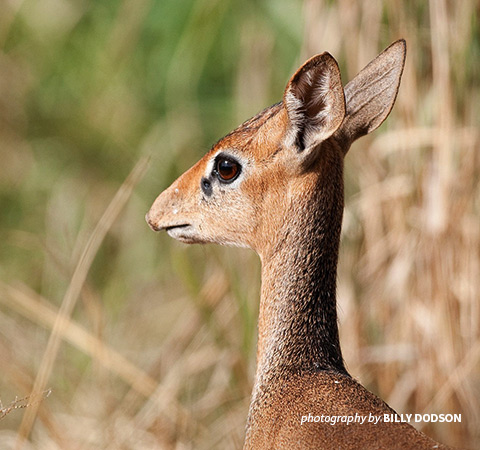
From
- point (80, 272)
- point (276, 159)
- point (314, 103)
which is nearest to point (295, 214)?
point (276, 159)

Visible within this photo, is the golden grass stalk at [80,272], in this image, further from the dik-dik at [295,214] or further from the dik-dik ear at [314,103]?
the dik-dik ear at [314,103]

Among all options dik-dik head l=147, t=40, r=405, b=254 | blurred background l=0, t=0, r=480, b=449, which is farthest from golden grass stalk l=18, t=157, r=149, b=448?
dik-dik head l=147, t=40, r=405, b=254

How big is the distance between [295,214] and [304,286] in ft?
0.56

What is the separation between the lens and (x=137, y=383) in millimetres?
3291

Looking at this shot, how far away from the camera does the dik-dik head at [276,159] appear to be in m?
2.36

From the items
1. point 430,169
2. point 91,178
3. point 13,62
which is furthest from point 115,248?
point 430,169

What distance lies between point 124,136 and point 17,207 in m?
0.71

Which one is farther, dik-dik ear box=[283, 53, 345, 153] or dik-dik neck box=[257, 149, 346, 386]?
dik-dik neck box=[257, 149, 346, 386]

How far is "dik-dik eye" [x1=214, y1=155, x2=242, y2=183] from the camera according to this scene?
8.14ft

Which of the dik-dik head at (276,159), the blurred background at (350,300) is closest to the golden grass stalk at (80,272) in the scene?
the blurred background at (350,300)

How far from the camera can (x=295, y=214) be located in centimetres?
241

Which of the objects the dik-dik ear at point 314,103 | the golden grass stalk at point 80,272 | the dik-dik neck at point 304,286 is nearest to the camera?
the dik-dik ear at point 314,103

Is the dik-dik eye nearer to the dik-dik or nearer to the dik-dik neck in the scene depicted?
the dik-dik

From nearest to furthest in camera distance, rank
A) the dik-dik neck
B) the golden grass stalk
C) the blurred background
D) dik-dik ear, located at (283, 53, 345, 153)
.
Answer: dik-dik ear, located at (283, 53, 345, 153), the dik-dik neck, the golden grass stalk, the blurred background
